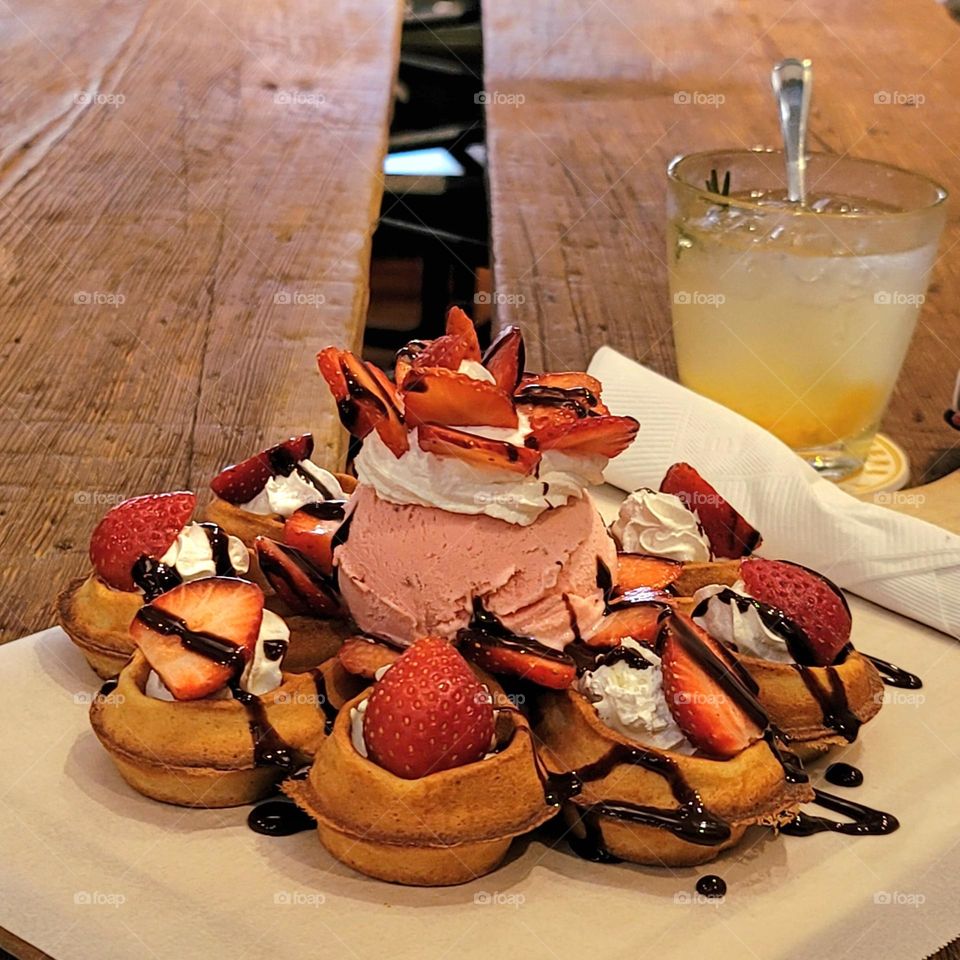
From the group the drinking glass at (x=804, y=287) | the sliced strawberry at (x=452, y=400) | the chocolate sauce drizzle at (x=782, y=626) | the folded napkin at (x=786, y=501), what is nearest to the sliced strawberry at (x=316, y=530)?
the sliced strawberry at (x=452, y=400)

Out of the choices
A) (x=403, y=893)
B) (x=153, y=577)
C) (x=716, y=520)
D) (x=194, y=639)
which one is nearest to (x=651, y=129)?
(x=716, y=520)

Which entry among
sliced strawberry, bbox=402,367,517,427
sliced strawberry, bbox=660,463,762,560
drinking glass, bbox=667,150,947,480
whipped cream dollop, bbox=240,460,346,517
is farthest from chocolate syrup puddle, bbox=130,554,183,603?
drinking glass, bbox=667,150,947,480

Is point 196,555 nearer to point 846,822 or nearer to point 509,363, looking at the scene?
point 509,363

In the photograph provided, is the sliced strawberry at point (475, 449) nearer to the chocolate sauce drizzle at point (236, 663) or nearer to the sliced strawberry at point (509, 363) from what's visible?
the sliced strawberry at point (509, 363)

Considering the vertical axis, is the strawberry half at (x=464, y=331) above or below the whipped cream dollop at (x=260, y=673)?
above

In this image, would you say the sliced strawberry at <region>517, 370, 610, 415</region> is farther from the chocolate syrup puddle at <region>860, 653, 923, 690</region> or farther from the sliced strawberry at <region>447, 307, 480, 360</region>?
the chocolate syrup puddle at <region>860, 653, 923, 690</region>

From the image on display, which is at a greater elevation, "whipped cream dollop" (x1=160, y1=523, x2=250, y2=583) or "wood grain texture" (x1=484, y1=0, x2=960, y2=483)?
"whipped cream dollop" (x1=160, y1=523, x2=250, y2=583)
